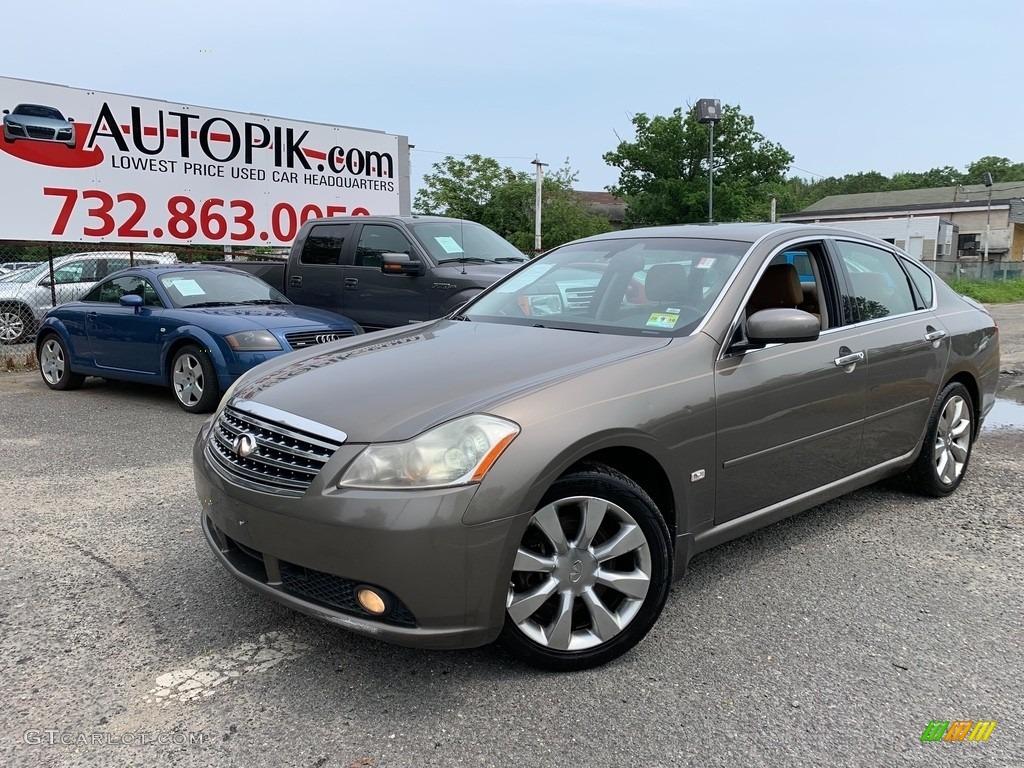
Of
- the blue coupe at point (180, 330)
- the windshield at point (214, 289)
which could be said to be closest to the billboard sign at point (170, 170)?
the blue coupe at point (180, 330)

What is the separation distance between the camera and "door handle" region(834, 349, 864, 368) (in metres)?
3.90

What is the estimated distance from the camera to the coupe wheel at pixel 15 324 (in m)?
13.8

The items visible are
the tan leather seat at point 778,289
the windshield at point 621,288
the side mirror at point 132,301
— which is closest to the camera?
the windshield at point 621,288

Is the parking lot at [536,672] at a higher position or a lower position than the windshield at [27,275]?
lower

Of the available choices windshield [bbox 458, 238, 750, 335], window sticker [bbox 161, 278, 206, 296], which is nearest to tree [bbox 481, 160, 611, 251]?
window sticker [bbox 161, 278, 206, 296]

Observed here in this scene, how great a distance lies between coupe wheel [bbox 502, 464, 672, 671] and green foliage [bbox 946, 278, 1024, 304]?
102 ft

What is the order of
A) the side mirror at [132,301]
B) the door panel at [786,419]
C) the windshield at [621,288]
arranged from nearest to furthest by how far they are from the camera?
the door panel at [786,419], the windshield at [621,288], the side mirror at [132,301]

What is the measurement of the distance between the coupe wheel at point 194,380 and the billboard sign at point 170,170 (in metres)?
6.62

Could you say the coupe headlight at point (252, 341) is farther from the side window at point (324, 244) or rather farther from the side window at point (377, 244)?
the side window at point (324, 244)

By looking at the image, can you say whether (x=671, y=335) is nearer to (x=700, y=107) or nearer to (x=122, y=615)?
(x=122, y=615)

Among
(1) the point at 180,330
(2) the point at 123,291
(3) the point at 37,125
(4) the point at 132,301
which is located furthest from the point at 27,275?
(1) the point at 180,330

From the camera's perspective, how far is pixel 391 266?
8.77m

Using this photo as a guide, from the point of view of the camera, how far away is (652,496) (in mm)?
3180

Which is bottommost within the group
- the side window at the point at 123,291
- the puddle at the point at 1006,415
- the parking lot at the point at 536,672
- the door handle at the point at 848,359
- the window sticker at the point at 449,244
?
the parking lot at the point at 536,672
